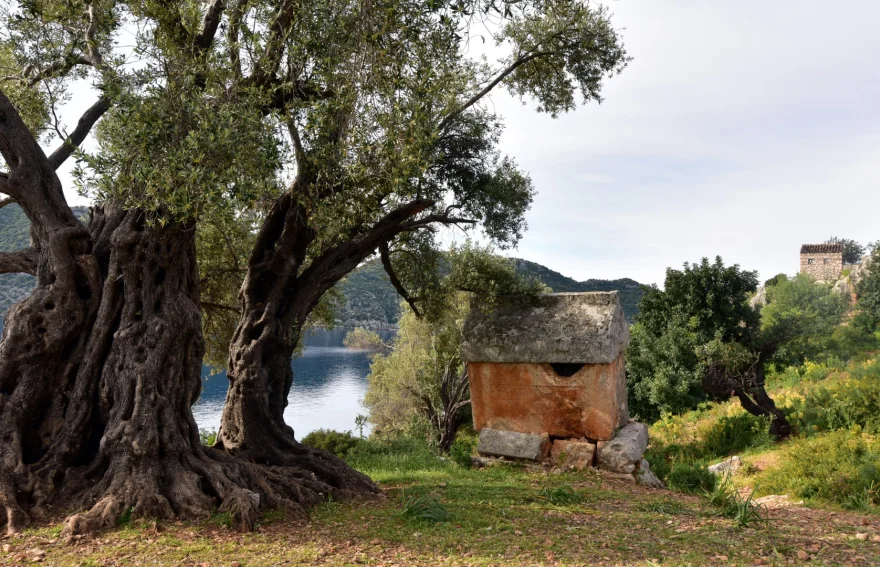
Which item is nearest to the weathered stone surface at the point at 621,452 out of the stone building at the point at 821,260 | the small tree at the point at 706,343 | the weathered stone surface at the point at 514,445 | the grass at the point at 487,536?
the weathered stone surface at the point at 514,445

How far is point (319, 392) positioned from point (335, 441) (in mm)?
35646

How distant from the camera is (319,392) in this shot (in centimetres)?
4847

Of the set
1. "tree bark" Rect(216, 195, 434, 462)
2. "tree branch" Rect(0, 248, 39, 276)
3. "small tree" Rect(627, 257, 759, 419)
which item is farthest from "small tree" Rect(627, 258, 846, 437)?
"tree branch" Rect(0, 248, 39, 276)

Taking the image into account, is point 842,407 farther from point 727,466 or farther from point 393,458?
point 393,458

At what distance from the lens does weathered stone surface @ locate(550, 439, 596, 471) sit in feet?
33.8

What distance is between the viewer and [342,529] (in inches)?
252

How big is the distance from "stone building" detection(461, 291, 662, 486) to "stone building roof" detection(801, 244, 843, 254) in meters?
56.8

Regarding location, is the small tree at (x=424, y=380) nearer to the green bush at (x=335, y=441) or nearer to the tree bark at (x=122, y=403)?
the green bush at (x=335, y=441)

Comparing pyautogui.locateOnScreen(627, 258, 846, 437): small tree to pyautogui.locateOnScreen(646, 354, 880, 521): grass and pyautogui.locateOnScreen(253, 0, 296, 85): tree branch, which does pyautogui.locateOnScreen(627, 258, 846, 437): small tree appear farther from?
pyautogui.locateOnScreen(253, 0, 296, 85): tree branch

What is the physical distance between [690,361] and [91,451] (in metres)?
18.9

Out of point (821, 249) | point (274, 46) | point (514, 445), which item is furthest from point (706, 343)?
point (821, 249)

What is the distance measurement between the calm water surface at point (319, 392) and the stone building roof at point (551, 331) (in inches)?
504

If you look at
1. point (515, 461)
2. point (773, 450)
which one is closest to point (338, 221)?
point (515, 461)

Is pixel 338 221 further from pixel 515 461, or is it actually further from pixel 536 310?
pixel 515 461
